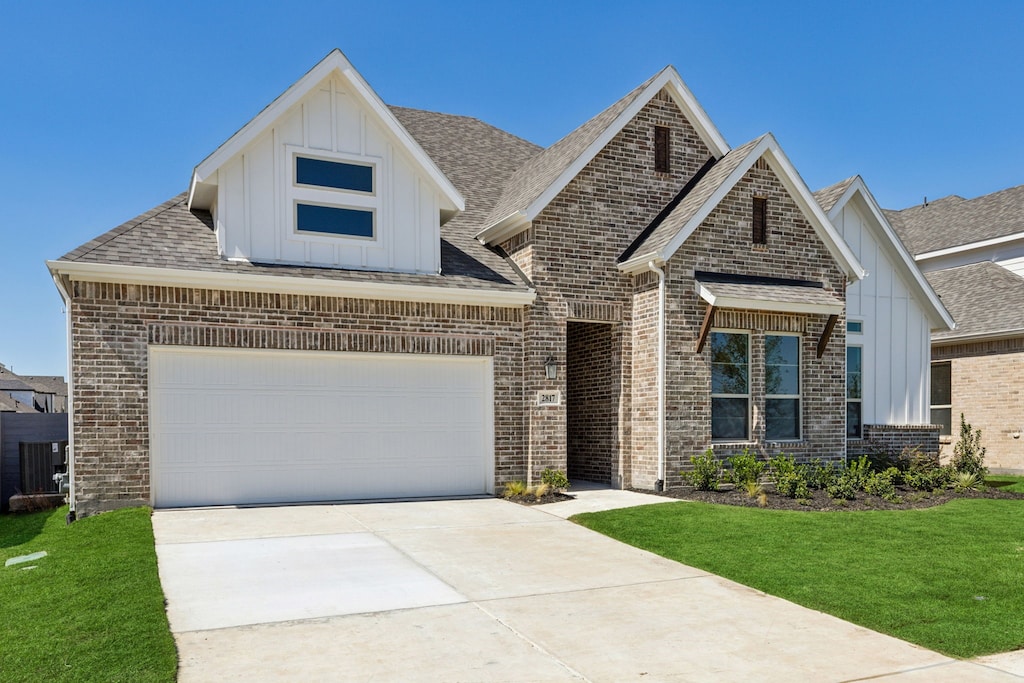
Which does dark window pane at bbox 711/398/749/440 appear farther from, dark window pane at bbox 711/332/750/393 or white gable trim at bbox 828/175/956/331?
white gable trim at bbox 828/175/956/331

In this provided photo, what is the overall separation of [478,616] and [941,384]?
18.9 m

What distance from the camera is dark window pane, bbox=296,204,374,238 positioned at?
13.2m

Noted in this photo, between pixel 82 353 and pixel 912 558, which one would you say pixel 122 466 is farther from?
pixel 912 558

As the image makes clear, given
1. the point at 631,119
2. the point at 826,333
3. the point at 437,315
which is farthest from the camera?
the point at 631,119

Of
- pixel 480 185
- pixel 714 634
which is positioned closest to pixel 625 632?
pixel 714 634

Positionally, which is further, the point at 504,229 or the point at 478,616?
the point at 504,229

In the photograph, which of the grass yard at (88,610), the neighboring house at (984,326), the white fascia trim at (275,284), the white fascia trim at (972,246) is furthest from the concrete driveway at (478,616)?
the white fascia trim at (972,246)

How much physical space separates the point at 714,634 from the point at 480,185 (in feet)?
43.4

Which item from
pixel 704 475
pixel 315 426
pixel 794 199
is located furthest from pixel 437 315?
pixel 794 199

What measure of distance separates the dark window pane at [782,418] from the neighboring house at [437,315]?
4cm

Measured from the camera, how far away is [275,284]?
1248 centimetres

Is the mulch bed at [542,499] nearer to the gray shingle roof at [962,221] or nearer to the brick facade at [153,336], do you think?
the brick facade at [153,336]

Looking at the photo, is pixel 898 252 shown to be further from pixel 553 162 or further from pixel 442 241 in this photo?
pixel 442 241

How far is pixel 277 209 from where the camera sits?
1298 cm
